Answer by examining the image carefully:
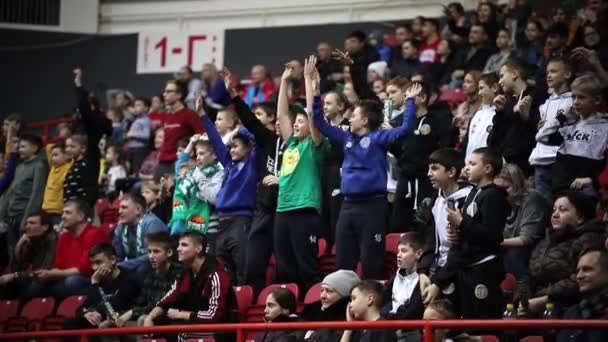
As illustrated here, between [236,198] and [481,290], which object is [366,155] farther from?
[481,290]

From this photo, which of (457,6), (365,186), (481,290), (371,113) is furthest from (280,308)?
(457,6)

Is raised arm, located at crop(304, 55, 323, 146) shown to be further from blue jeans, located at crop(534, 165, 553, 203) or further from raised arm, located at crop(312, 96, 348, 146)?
blue jeans, located at crop(534, 165, 553, 203)

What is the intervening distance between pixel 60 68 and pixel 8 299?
9.04m

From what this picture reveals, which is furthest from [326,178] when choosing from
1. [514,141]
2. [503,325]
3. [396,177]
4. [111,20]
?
[111,20]

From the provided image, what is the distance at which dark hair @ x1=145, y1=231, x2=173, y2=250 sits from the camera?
1018 centimetres

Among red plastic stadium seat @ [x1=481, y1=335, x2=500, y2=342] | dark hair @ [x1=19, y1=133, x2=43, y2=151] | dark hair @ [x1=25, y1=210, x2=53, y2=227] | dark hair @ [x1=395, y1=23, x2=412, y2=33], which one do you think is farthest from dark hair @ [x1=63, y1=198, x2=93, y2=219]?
red plastic stadium seat @ [x1=481, y1=335, x2=500, y2=342]

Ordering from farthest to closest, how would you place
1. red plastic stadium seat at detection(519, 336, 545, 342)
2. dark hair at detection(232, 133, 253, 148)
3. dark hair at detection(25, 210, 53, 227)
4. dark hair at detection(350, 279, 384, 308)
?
dark hair at detection(25, 210, 53, 227) < dark hair at detection(232, 133, 253, 148) < dark hair at detection(350, 279, 384, 308) < red plastic stadium seat at detection(519, 336, 545, 342)

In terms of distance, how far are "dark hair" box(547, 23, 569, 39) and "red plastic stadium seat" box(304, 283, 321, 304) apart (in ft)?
14.0

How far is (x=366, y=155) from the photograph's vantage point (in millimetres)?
9711

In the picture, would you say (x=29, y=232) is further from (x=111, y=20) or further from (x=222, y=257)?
(x=111, y=20)

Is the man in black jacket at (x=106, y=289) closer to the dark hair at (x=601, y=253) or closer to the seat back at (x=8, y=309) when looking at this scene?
the seat back at (x=8, y=309)

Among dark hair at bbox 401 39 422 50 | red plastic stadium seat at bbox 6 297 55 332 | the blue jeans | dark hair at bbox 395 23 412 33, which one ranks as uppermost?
dark hair at bbox 395 23 412 33

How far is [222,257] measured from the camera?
10.7m

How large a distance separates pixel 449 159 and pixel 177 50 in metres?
11.1
